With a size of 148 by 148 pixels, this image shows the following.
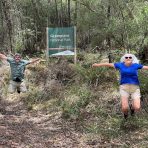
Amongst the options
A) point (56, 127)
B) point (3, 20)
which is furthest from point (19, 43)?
point (56, 127)

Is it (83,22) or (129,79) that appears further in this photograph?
(83,22)

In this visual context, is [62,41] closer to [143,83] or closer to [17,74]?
[17,74]

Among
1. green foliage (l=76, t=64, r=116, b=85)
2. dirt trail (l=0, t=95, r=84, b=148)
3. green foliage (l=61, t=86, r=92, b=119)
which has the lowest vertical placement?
dirt trail (l=0, t=95, r=84, b=148)

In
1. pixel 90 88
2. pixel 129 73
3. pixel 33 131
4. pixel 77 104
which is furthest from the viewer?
pixel 90 88

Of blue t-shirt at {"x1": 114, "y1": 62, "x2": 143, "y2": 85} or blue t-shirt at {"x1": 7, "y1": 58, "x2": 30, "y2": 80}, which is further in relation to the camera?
blue t-shirt at {"x1": 7, "y1": 58, "x2": 30, "y2": 80}

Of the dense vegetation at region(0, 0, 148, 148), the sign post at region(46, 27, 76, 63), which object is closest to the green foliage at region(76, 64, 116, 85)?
the dense vegetation at region(0, 0, 148, 148)

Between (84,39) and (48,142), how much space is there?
15.3 metres

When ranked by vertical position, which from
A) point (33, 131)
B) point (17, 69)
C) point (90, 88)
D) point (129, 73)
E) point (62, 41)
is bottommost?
point (33, 131)

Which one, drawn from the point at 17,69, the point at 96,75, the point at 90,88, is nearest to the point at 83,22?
the point at 96,75

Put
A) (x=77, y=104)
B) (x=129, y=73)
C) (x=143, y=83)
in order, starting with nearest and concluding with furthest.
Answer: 1. (x=129, y=73)
2. (x=143, y=83)
3. (x=77, y=104)

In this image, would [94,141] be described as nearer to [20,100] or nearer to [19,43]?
[20,100]

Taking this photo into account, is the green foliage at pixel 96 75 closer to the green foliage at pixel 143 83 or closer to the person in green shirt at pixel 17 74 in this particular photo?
the green foliage at pixel 143 83

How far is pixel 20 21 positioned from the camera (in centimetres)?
2531

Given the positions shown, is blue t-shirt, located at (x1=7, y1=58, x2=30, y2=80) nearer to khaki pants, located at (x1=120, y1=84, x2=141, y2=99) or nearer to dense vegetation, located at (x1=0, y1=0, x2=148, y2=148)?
dense vegetation, located at (x1=0, y1=0, x2=148, y2=148)
